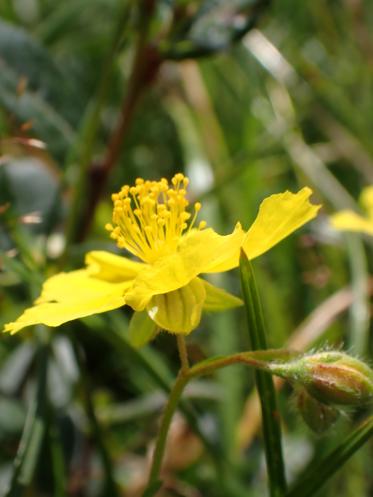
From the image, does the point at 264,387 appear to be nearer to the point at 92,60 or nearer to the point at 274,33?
the point at 92,60

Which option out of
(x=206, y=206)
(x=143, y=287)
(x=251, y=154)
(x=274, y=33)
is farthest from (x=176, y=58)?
(x=274, y=33)

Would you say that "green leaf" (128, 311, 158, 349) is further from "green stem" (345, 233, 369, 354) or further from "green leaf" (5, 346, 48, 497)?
"green stem" (345, 233, 369, 354)

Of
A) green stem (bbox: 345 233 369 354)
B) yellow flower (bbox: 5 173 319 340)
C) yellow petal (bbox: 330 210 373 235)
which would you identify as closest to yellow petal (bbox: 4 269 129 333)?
yellow flower (bbox: 5 173 319 340)

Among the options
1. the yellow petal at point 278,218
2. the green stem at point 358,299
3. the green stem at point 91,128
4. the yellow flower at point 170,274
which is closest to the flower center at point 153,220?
the yellow flower at point 170,274

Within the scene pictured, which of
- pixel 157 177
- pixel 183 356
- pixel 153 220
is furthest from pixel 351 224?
pixel 157 177

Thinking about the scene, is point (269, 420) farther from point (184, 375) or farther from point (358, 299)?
point (358, 299)

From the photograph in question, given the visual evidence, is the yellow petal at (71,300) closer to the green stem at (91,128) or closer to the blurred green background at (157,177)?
the blurred green background at (157,177)

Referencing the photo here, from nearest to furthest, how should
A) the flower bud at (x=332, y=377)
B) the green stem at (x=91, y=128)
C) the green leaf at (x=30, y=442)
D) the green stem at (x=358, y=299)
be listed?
the flower bud at (x=332, y=377) → the green leaf at (x=30, y=442) → the green stem at (x=91, y=128) → the green stem at (x=358, y=299)
